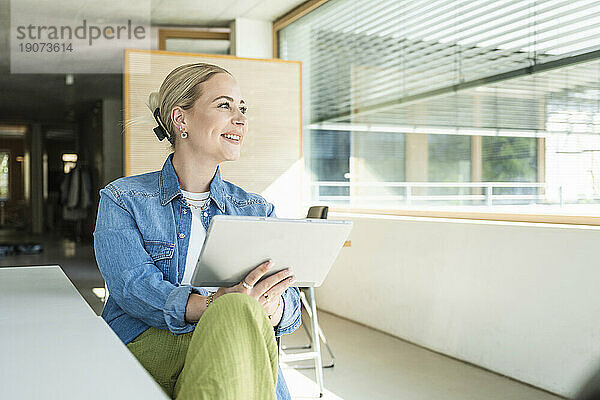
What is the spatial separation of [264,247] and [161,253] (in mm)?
325

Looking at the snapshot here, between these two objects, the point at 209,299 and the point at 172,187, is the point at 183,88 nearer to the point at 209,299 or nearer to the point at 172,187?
the point at 172,187

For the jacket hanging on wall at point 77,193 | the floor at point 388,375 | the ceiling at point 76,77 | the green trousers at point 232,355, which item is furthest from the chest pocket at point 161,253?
the jacket hanging on wall at point 77,193

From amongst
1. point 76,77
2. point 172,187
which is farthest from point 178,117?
point 76,77

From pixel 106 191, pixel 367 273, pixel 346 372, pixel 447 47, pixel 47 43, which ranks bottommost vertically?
pixel 346 372

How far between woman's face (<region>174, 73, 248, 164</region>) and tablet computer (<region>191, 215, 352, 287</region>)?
1.26 feet

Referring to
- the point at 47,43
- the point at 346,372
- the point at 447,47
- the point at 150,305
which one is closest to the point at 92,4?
the point at 47,43

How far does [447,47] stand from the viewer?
392 centimetres

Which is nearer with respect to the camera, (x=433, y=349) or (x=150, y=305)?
(x=150, y=305)

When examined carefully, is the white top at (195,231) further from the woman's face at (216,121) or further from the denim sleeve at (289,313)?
the denim sleeve at (289,313)

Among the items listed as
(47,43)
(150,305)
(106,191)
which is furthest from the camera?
(47,43)

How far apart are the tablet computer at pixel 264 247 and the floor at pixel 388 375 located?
1787 millimetres

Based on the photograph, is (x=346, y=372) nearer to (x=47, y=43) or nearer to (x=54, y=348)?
(x=54, y=348)

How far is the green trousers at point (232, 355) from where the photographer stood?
0.82 meters

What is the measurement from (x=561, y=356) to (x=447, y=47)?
194 centimetres
